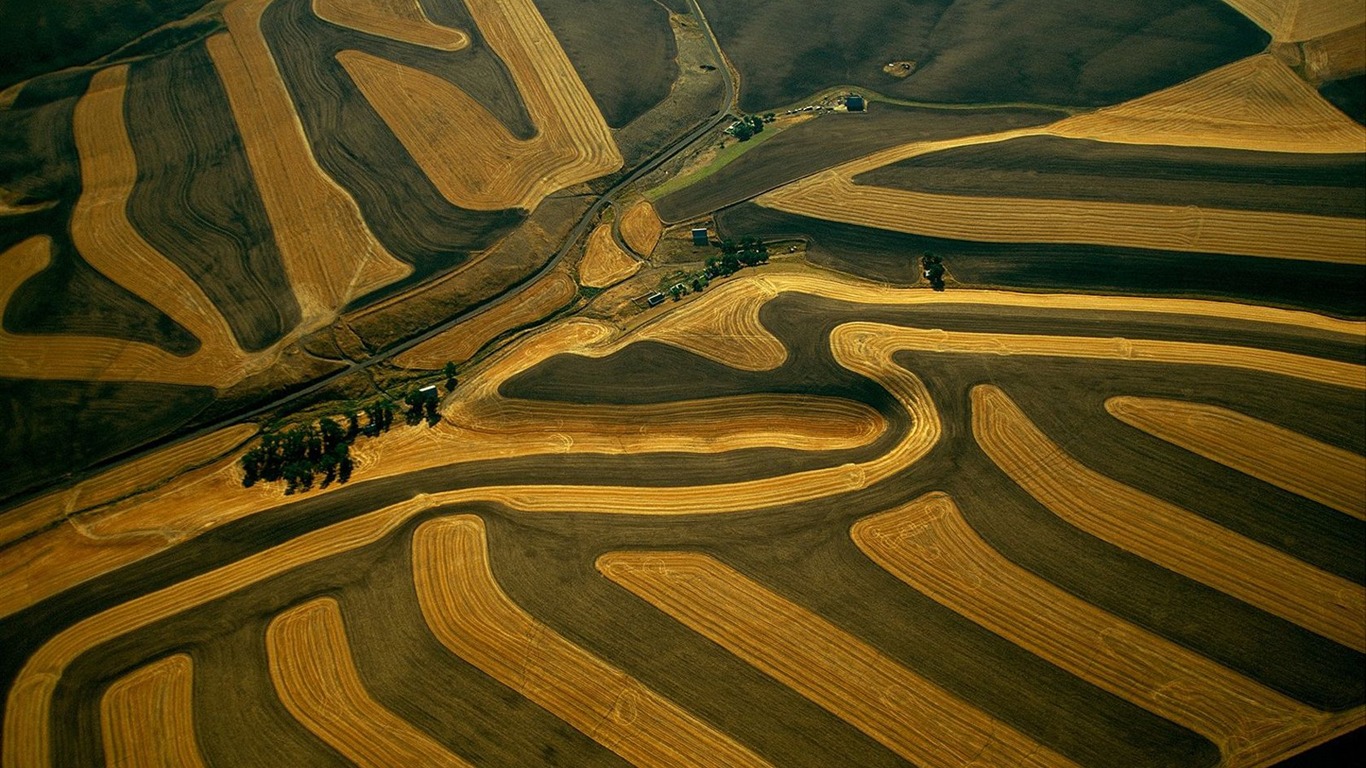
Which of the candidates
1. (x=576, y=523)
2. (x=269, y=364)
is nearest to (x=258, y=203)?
(x=269, y=364)

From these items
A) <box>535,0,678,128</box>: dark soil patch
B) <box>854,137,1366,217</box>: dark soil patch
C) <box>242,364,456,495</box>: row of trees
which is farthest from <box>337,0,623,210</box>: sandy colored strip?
<box>854,137,1366,217</box>: dark soil patch

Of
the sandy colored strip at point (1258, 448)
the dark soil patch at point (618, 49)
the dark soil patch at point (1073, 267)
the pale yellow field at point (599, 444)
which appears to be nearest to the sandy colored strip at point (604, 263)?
the pale yellow field at point (599, 444)

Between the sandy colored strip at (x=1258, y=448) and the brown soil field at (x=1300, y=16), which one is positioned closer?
the sandy colored strip at (x=1258, y=448)

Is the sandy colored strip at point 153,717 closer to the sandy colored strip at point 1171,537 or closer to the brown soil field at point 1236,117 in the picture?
the sandy colored strip at point 1171,537

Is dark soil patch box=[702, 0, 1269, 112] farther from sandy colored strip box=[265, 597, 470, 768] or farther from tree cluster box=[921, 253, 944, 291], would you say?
sandy colored strip box=[265, 597, 470, 768]

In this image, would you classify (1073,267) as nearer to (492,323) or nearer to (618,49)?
(492,323)

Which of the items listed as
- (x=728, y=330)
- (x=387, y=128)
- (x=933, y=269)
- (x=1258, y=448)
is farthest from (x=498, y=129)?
(x=1258, y=448)
